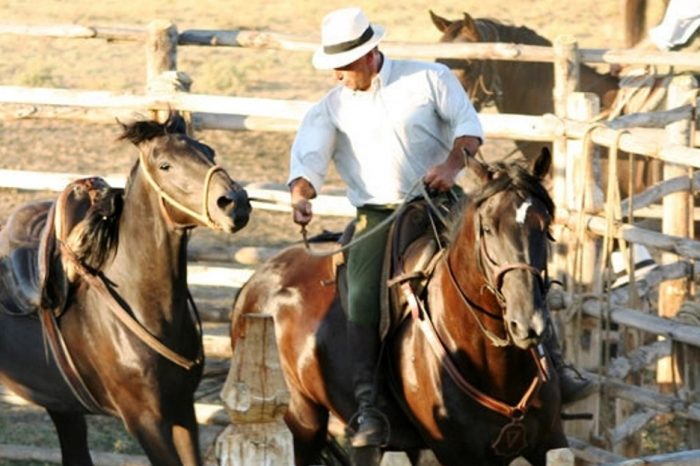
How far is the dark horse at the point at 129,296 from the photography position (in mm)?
6953

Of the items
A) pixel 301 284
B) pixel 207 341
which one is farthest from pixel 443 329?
pixel 207 341

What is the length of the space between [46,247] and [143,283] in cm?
54

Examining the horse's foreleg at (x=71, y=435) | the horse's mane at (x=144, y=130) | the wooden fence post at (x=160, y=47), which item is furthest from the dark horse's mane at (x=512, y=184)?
the wooden fence post at (x=160, y=47)

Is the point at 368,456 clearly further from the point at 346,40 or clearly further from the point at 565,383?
the point at 346,40

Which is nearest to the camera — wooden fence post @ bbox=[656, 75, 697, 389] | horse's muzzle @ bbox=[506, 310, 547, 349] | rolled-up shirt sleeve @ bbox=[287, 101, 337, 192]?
horse's muzzle @ bbox=[506, 310, 547, 349]

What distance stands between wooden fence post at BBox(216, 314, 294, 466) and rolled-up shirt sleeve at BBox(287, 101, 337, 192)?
2.78 m

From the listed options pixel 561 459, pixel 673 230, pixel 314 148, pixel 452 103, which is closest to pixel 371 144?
pixel 314 148

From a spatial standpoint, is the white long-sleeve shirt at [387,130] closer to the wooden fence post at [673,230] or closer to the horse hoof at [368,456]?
the horse hoof at [368,456]

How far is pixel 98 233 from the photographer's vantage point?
7.22 meters

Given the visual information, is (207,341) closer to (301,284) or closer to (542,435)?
(301,284)

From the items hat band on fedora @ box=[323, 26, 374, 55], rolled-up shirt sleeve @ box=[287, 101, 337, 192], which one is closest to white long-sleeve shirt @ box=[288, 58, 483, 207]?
rolled-up shirt sleeve @ box=[287, 101, 337, 192]

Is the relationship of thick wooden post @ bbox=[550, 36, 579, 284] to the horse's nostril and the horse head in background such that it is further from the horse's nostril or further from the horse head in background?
the horse head in background

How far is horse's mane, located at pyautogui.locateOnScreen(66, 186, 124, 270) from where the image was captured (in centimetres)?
722

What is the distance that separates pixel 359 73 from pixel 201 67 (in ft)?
60.6
